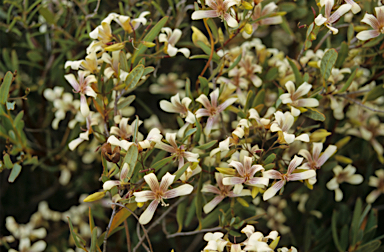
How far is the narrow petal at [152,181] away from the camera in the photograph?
525 millimetres

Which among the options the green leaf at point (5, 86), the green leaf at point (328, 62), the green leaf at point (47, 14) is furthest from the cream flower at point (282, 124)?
the green leaf at point (47, 14)

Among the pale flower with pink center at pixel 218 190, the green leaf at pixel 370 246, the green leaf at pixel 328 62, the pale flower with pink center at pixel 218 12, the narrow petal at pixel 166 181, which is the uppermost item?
the pale flower with pink center at pixel 218 12

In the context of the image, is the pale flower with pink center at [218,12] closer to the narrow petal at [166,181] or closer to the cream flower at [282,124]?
the cream flower at [282,124]

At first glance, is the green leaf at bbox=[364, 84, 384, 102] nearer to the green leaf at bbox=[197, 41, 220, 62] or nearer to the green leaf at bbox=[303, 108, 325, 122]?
the green leaf at bbox=[303, 108, 325, 122]

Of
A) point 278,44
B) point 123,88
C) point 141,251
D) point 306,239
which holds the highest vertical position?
point 123,88

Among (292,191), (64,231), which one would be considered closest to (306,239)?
(292,191)

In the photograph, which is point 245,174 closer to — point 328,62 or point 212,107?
point 212,107

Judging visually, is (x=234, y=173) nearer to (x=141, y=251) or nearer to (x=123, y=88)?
(x=123, y=88)

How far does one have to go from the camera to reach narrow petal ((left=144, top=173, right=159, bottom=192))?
0.53 m

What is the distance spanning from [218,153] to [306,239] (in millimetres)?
466

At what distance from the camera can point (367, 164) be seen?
38.3 inches

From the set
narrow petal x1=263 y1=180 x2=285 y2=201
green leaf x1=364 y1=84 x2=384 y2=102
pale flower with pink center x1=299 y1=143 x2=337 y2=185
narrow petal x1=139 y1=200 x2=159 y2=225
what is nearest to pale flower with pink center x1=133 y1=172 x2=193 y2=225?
narrow petal x1=139 y1=200 x2=159 y2=225

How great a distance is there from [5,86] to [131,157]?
0.34 meters

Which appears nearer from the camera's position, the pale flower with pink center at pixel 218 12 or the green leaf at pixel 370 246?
the pale flower with pink center at pixel 218 12
